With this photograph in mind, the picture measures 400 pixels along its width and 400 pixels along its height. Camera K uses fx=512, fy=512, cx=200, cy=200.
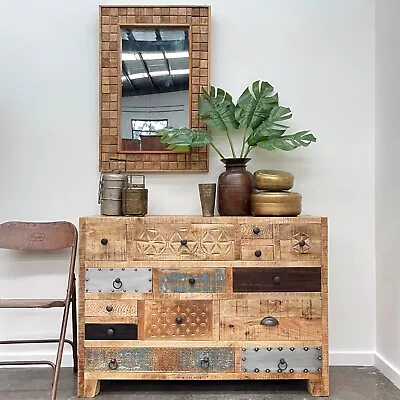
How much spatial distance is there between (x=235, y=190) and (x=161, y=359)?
0.94 m

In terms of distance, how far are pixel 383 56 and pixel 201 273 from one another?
5.28ft

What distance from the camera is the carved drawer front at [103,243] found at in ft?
8.31

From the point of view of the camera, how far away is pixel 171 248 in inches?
100

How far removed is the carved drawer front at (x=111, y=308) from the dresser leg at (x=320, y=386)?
950mm

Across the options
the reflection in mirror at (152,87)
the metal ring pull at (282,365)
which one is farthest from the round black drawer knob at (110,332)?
the reflection in mirror at (152,87)

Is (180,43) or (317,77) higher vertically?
(180,43)

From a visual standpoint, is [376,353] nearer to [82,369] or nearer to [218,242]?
[218,242]

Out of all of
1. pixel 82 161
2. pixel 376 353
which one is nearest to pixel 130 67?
pixel 82 161

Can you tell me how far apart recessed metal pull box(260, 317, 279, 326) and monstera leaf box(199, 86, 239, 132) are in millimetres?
1079

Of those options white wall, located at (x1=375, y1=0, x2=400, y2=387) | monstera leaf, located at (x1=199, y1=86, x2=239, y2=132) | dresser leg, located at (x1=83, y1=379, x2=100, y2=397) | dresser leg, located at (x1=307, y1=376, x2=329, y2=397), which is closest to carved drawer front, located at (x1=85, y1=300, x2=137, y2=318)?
dresser leg, located at (x1=83, y1=379, x2=100, y2=397)

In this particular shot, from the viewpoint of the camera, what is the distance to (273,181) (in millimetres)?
2680

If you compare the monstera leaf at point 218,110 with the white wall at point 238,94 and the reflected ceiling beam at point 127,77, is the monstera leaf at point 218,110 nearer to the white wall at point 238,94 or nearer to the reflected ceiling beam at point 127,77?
the white wall at point 238,94

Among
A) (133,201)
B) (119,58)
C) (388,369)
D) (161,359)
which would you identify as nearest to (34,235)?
(133,201)

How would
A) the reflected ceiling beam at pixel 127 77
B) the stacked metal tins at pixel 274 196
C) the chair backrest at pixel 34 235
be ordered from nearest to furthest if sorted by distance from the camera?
the stacked metal tins at pixel 274 196
the chair backrest at pixel 34 235
the reflected ceiling beam at pixel 127 77
